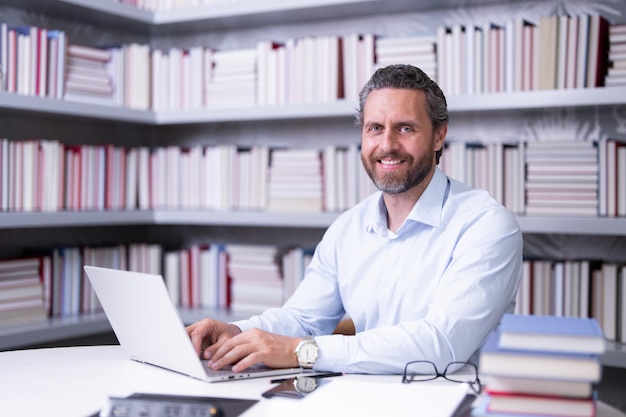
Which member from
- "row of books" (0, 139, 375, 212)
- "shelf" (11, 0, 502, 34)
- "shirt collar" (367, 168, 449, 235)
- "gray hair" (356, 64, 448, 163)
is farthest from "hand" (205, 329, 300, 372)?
"shelf" (11, 0, 502, 34)

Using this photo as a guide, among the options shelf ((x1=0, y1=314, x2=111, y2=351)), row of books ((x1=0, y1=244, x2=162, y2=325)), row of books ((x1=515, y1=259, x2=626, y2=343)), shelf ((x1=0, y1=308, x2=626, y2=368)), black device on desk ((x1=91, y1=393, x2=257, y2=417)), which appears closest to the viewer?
black device on desk ((x1=91, y1=393, x2=257, y2=417))

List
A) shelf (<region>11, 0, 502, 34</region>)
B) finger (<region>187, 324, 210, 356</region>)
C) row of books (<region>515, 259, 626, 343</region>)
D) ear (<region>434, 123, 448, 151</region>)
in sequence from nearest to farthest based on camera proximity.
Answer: finger (<region>187, 324, 210, 356</region>)
ear (<region>434, 123, 448, 151</region>)
row of books (<region>515, 259, 626, 343</region>)
shelf (<region>11, 0, 502, 34</region>)

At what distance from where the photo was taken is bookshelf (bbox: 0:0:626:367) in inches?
102

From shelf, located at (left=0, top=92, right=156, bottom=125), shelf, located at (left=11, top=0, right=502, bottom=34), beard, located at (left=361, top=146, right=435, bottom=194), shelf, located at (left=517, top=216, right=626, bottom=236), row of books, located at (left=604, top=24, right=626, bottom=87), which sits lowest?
shelf, located at (left=517, top=216, right=626, bottom=236)

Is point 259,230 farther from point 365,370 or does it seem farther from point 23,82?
point 365,370

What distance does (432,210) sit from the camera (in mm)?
1906

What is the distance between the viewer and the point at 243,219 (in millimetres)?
3139

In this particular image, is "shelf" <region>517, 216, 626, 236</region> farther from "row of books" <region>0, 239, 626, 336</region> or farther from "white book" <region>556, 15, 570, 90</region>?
"white book" <region>556, 15, 570, 90</region>

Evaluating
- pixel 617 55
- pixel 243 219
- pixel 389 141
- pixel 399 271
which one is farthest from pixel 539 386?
pixel 243 219

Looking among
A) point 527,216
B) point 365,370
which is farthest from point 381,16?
point 365,370

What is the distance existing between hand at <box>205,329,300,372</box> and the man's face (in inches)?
22.6

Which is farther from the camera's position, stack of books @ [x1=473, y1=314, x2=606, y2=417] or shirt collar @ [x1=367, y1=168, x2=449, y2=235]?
shirt collar @ [x1=367, y1=168, x2=449, y2=235]

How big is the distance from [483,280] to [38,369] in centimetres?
97

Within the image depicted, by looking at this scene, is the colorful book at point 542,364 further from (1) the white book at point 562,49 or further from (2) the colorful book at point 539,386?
(1) the white book at point 562,49
